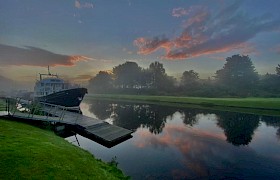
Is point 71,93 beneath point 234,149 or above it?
above

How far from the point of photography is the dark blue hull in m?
50.9

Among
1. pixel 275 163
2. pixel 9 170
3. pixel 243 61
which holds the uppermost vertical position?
pixel 243 61

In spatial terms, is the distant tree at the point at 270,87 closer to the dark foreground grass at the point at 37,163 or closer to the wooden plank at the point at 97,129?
the wooden plank at the point at 97,129

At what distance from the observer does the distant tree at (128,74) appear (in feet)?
543

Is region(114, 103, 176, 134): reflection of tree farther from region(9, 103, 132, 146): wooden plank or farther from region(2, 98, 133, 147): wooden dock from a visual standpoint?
region(2, 98, 133, 147): wooden dock

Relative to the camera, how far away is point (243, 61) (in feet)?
436

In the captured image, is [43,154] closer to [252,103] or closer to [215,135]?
[215,135]

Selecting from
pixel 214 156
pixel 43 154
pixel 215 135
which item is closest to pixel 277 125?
pixel 215 135

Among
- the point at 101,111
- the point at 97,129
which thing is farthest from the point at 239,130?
the point at 101,111

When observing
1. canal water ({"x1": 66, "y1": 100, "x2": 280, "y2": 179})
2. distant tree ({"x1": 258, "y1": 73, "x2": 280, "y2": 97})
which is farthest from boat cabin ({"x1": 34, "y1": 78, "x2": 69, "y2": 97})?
distant tree ({"x1": 258, "y1": 73, "x2": 280, "y2": 97})

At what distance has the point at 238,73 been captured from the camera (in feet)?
430

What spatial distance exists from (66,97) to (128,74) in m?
120

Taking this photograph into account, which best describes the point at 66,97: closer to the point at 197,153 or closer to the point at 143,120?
the point at 143,120

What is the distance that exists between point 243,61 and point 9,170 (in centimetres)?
14523
